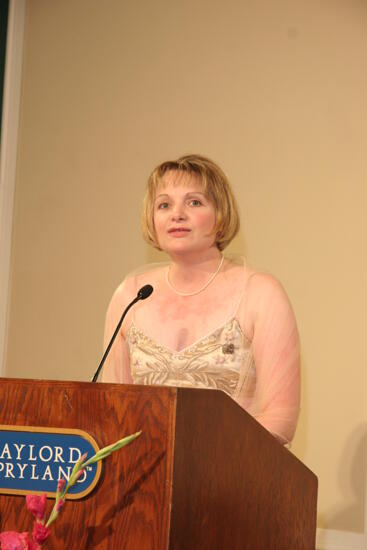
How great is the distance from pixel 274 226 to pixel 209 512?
243 centimetres

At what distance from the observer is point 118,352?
2.89 meters

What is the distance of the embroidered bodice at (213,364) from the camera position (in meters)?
2.62

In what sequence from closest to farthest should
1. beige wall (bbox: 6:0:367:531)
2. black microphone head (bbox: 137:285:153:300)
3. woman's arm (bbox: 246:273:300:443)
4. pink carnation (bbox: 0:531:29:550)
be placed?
pink carnation (bbox: 0:531:29:550) → black microphone head (bbox: 137:285:153:300) → woman's arm (bbox: 246:273:300:443) → beige wall (bbox: 6:0:367:531)

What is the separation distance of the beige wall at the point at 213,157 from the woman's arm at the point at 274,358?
122cm

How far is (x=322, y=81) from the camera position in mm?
4035

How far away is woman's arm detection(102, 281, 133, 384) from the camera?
2887 mm

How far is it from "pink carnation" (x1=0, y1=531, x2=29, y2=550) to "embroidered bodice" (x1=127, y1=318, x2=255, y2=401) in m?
1.26

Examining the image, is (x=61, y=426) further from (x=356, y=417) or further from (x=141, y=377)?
(x=356, y=417)

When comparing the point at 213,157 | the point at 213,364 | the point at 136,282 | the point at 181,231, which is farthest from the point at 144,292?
the point at 213,157

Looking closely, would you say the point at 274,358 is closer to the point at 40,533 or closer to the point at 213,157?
the point at 40,533

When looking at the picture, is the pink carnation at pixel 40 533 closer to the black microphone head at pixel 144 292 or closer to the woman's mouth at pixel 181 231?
the black microphone head at pixel 144 292

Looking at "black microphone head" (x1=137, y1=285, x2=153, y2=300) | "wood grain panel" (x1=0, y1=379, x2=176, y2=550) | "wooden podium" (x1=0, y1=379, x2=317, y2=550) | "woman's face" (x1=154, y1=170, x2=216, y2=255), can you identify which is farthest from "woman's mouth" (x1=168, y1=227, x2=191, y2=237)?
"wood grain panel" (x1=0, y1=379, x2=176, y2=550)

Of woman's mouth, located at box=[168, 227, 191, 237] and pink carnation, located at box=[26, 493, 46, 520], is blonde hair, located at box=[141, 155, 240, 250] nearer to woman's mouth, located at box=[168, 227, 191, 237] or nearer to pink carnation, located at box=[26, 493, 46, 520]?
woman's mouth, located at box=[168, 227, 191, 237]

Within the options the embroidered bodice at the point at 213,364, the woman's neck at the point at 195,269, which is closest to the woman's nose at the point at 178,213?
the woman's neck at the point at 195,269
